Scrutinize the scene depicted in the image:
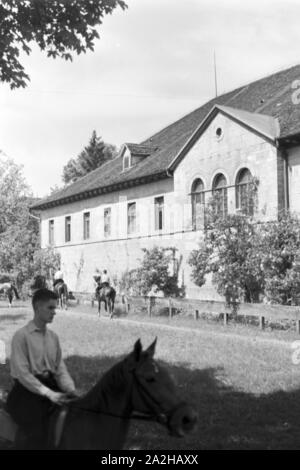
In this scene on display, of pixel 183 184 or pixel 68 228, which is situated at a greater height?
pixel 183 184

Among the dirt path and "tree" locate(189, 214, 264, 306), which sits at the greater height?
"tree" locate(189, 214, 264, 306)

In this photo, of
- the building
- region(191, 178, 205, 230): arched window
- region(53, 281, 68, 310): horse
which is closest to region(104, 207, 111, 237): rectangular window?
the building

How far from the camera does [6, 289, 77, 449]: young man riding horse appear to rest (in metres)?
4.72

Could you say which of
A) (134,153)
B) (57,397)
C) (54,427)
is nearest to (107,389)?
(57,397)

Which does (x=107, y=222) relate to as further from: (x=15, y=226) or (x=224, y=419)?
(x=224, y=419)

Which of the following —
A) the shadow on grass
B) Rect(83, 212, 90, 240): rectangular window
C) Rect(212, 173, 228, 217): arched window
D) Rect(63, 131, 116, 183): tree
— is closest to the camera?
the shadow on grass

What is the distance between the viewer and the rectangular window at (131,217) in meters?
34.2

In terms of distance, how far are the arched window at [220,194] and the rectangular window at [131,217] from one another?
8.17 meters

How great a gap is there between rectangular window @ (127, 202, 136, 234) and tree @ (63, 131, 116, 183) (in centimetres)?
4354

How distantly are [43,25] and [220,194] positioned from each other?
53.7 ft

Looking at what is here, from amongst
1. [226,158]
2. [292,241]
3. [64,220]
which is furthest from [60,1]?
Answer: [64,220]

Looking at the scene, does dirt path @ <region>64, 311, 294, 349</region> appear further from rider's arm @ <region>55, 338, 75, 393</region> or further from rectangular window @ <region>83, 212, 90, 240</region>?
rectangular window @ <region>83, 212, 90, 240</region>

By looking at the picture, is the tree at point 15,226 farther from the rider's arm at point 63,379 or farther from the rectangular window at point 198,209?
the rider's arm at point 63,379

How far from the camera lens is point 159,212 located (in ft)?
105
